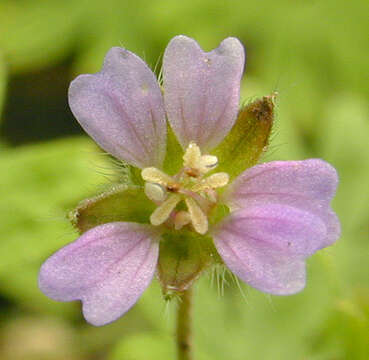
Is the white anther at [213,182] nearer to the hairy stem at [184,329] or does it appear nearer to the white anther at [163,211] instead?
the white anther at [163,211]

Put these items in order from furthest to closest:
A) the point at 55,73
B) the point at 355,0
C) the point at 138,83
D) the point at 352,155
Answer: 1. the point at 55,73
2. the point at 355,0
3. the point at 352,155
4. the point at 138,83

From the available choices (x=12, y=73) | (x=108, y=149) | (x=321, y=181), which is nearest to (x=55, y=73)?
(x=12, y=73)

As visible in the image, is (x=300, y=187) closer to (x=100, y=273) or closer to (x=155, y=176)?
(x=155, y=176)

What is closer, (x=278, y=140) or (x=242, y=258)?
(x=242, y=258)

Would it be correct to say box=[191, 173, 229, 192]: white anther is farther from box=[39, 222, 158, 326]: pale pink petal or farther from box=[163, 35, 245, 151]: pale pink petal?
box=[39, 222, 158, 326]: pale pink petal

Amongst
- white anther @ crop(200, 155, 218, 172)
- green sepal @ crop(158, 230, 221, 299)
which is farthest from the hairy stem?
white anther @ crop(200, 155, 218, 172)

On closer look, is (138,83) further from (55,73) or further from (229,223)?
(55,73)

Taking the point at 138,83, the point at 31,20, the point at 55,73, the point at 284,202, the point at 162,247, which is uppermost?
the point at 138,83

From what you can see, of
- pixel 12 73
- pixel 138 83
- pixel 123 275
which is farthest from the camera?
pixel 12 73
